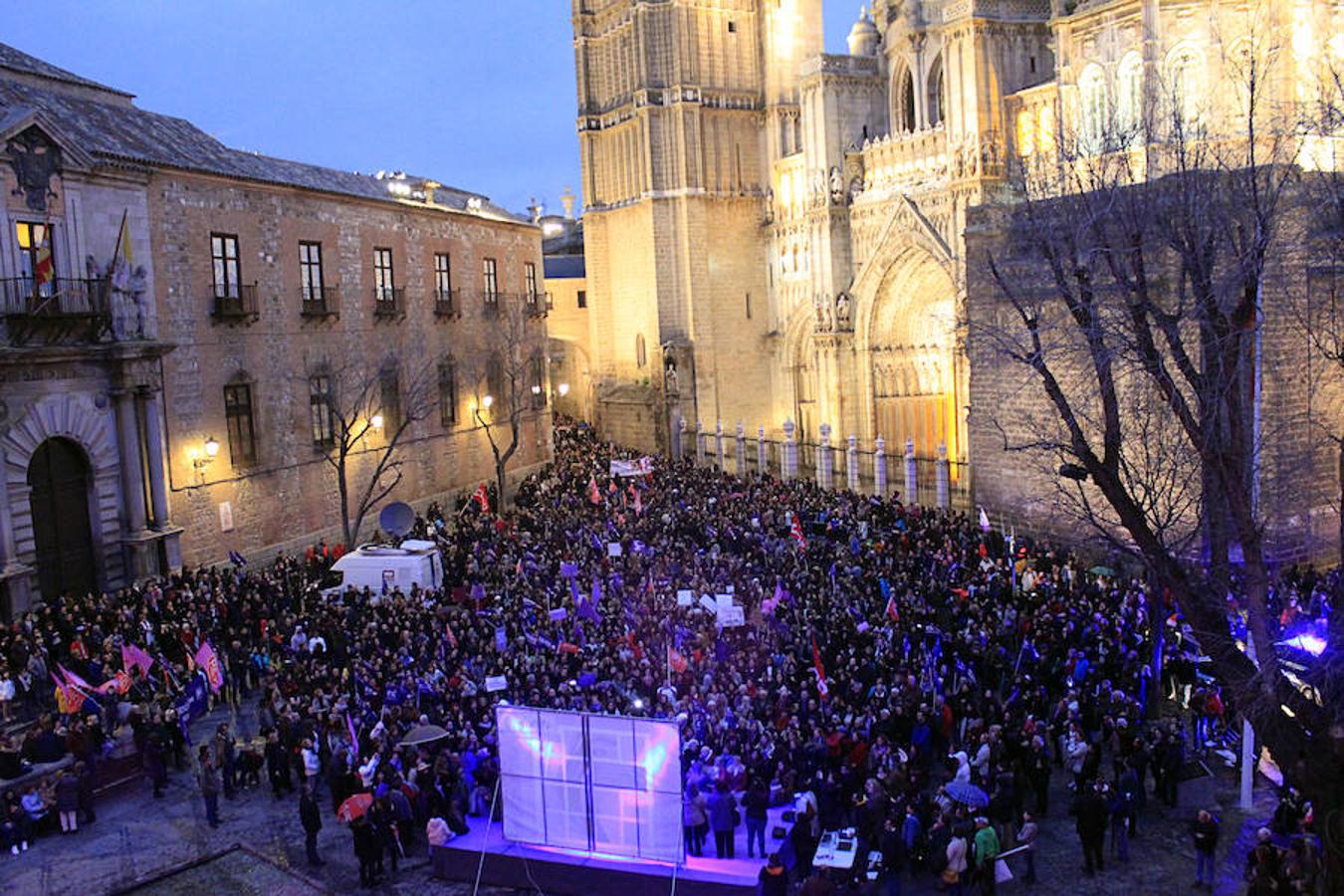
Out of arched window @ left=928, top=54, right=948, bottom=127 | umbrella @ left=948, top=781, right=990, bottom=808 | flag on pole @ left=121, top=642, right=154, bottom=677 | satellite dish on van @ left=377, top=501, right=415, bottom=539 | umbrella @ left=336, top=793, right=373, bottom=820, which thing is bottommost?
umbrella @ left=336, top=793, right=373, bottom=820

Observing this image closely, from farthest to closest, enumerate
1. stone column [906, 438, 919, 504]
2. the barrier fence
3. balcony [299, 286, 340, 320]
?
the barrier fence, stone column [906, 438, 919, 504], balcony [299, 286, 340, 320]

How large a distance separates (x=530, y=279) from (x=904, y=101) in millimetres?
14933

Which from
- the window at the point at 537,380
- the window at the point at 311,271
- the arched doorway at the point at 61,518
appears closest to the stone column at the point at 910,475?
the window at the point at 537,380

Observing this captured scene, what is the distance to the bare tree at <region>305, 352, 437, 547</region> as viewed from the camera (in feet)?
98.0

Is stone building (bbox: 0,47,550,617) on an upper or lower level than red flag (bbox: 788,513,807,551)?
upper

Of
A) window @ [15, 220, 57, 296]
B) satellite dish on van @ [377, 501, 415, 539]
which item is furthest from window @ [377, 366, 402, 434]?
window @ [15, 220, 57, 296]

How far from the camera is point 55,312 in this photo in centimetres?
2223

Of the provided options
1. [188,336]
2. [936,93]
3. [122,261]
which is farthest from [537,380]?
[122,261]

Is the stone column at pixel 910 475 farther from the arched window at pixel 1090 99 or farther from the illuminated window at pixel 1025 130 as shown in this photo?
the illuminated window at pixel 1025 130

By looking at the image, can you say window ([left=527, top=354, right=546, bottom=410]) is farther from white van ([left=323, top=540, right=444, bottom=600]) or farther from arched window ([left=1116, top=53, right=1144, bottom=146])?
arched window ([left=1116, top=53, right=1144, bottom=146])

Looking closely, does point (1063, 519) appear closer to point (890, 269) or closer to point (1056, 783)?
point (1056, 783)

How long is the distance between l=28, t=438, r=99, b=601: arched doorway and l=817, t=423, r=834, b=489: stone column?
73.6 ft

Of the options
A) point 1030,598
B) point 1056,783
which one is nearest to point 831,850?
point 1056,783

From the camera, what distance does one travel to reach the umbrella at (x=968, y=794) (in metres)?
12.6
